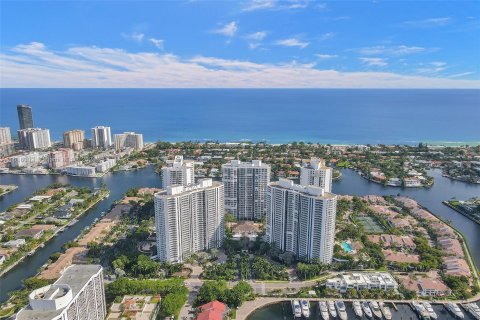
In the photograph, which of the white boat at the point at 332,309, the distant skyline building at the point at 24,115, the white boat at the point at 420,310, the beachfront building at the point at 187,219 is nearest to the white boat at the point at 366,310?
the white boat at the point at 332,309

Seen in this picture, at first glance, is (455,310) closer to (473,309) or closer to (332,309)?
(473,309)

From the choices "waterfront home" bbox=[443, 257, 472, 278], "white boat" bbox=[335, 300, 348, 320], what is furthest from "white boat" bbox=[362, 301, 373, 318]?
"waterfront home" bbox=[443, 257, 472, 278]

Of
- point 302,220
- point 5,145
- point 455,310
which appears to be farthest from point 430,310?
point 5,145

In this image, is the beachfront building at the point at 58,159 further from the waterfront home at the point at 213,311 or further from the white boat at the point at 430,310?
the white boat at the point at 430,310

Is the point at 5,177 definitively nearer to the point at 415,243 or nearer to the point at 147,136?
the point at 147,136

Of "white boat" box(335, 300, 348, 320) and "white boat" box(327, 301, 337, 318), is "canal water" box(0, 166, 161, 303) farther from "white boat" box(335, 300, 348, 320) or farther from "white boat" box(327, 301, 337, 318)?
"white boat" box(335, 300, 348, 320)

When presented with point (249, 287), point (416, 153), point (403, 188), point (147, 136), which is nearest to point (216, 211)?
point (249, 287)
